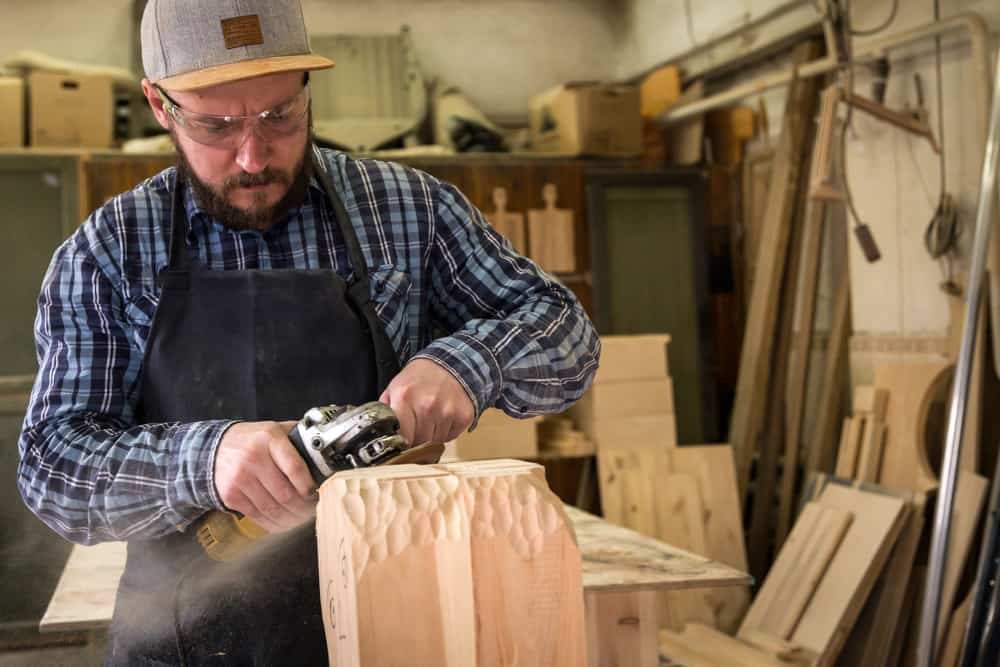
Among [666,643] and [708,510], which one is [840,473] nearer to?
[708,510]

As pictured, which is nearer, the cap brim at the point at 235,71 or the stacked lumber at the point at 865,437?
the cap brim at the point at 235,71

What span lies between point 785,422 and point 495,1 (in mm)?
3326

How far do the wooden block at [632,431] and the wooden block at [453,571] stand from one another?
13.3 ft

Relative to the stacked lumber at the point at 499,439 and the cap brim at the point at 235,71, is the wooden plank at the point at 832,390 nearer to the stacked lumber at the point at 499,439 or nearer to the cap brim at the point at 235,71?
the stacked lumber at the point at 499,439

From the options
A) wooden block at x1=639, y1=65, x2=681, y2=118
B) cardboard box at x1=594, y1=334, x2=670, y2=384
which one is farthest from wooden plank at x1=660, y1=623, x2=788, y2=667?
wooden block at x1=639, y1=65, x2=681, y2=118

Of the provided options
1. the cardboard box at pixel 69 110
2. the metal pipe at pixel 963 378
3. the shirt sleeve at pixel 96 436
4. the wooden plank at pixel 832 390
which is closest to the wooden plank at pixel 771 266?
the wooden plank at pixel 832 390

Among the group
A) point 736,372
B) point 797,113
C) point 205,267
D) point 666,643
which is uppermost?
point 797,113

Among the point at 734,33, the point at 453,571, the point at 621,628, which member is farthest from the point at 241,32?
the point at 734,33

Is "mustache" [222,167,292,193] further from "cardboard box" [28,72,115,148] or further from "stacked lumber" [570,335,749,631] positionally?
"cardboard box" [28,72,115,148]

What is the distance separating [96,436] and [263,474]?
377 mm

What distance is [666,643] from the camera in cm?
414

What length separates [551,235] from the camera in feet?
19.4

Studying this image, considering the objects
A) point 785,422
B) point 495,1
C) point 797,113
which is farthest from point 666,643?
point 495,1

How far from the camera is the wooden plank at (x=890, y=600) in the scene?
4.05 metres
